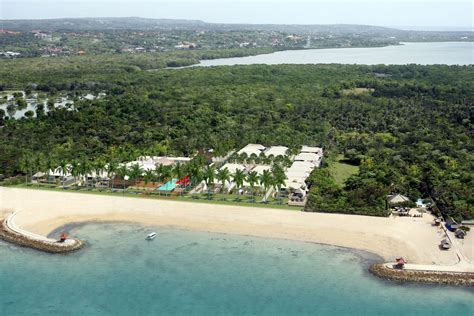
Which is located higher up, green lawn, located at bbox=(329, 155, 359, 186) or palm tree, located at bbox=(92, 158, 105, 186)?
palm tree, located at bbox=(92, 158, 105, 186)

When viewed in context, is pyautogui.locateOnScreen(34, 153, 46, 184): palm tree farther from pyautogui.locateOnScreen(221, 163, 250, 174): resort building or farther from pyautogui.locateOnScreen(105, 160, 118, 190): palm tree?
pyautogui.locateOnScreen(221, 163, 250, 174): resort building

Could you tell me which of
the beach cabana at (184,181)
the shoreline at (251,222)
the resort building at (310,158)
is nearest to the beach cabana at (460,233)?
the shoreline at (251,222)

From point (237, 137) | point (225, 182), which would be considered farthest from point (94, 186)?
point (237, 137)

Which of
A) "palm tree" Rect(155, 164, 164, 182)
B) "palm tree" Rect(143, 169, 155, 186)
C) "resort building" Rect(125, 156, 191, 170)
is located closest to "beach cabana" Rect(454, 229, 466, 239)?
"palm tree" Rect(155, 164, 164, 182)

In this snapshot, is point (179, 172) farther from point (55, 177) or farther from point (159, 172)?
point (55, 177)

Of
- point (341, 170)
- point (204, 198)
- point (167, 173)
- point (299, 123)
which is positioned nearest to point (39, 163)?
point (167, 173)

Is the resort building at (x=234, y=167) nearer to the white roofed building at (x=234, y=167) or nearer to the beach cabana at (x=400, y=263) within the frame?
the white roofed building at (x=234, y=167)
